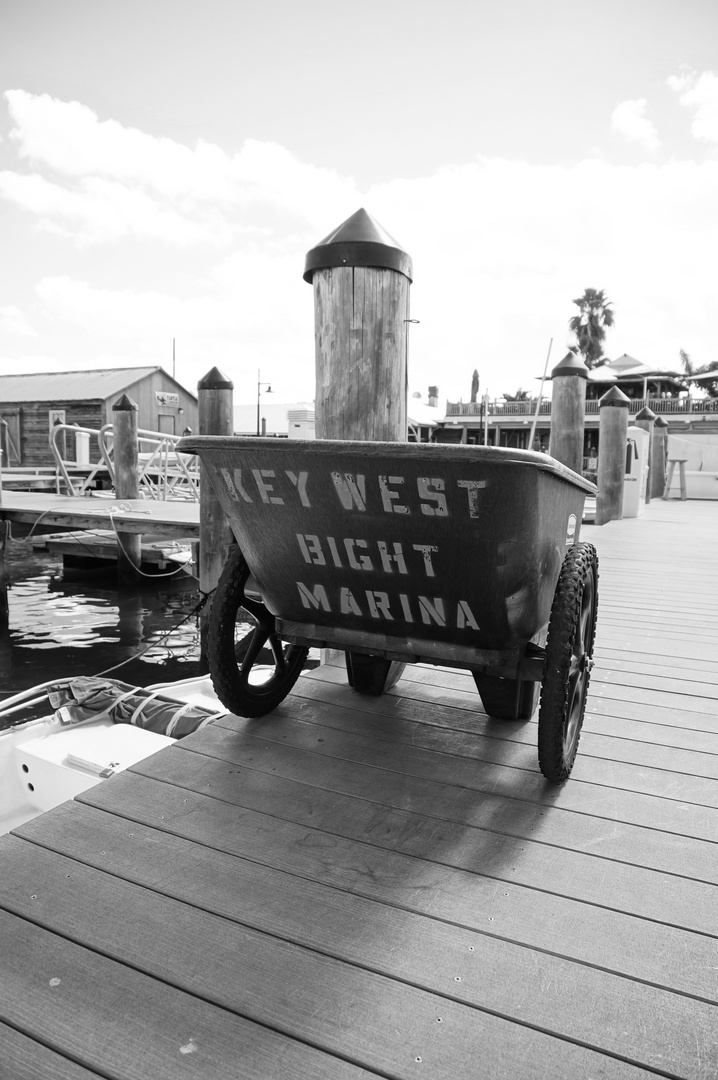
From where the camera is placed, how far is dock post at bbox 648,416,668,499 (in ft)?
53.5

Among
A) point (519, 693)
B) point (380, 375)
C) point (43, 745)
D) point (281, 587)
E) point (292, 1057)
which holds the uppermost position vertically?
point (380, 375)

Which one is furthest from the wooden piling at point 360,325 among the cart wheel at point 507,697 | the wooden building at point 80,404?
the wooden building at point 80,404

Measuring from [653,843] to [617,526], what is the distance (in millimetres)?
8619

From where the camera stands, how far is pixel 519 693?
2.75 metres

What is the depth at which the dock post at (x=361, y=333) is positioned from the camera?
9.90 ft

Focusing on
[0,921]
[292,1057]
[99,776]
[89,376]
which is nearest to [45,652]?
[99,776]

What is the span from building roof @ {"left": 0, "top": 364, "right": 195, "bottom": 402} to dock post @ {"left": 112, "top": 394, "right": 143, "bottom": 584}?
18783mm

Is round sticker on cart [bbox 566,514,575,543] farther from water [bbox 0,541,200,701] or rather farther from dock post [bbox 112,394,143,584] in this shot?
dock post [bbox 112,394,143,584]

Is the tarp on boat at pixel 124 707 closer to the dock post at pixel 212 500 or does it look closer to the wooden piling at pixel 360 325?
the wooden piling at pixel 360 325

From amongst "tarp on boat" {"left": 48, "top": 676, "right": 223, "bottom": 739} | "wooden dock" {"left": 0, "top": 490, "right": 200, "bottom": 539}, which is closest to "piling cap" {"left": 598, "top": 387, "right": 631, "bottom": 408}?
"wooden dock" {"left": 0, "top": 490, "right": 200, "bottom": 539}

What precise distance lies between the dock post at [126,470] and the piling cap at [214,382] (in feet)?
15.5

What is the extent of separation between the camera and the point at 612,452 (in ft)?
33.8

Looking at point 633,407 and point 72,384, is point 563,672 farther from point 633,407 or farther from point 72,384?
point 633,407

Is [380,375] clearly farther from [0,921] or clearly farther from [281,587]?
[0,921]
